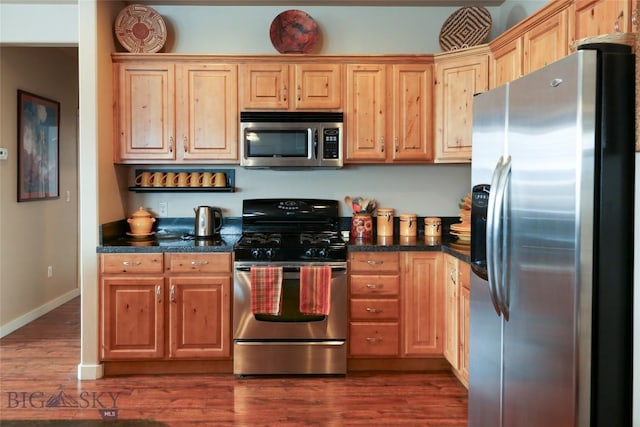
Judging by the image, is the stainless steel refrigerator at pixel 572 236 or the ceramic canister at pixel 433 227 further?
the ceramic canister at pixel 433 227

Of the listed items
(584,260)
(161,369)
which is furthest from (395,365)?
(584,260)

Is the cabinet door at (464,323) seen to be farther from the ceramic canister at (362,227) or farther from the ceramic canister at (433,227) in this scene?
the ceramic canister at (362,227)

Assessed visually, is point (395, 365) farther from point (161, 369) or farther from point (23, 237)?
point (23, 237)

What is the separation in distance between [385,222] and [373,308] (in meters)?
0.73

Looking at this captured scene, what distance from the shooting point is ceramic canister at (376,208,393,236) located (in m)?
4.11

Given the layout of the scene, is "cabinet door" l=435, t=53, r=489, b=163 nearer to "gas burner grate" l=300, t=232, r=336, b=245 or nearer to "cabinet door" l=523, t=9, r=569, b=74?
"cabinet door" l=523, t=9, r=569, b=74

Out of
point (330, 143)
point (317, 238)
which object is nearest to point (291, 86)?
point (330, 143)

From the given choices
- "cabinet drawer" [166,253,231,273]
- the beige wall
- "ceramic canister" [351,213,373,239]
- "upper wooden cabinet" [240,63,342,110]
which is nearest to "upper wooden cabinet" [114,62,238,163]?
"upper wooden cabinet" [240,63,342,110]

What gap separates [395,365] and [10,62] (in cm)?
388

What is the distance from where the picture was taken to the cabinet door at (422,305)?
12.0 feet

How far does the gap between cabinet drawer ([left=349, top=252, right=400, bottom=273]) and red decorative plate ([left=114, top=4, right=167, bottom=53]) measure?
2.04 metres

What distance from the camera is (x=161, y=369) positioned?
12.1 feet

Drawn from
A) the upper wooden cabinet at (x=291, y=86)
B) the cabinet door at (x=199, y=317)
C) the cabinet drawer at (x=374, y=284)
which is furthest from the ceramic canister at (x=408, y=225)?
the cabinet door at (x=199, y=317)

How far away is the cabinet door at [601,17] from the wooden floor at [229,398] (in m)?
2.00
